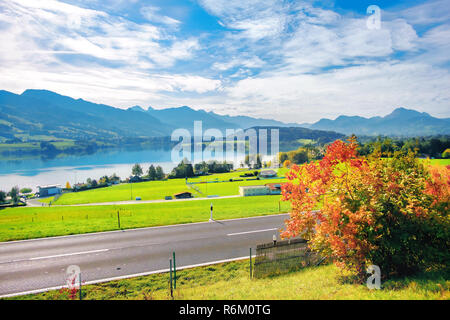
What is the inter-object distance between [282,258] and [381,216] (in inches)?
219

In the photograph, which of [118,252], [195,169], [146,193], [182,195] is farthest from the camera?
[195,169]

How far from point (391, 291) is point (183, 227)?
14653mm

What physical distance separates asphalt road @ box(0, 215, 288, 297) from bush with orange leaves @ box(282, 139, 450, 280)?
23.0 ft

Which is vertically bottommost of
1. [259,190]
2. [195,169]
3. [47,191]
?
[47,191]

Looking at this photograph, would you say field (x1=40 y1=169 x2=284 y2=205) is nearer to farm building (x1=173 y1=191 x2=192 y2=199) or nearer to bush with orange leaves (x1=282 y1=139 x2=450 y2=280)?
farm building (x1=173 y1=191 x2=192 y2=199)

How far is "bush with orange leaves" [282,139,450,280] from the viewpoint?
26.4 feet

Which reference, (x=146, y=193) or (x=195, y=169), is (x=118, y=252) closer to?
(x=146, y=193)

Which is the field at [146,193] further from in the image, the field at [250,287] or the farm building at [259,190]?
the field at [250,287]

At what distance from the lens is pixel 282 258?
12.4 metres

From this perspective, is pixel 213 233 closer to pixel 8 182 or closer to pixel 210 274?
pixel 210 274

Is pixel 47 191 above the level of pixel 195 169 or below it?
below

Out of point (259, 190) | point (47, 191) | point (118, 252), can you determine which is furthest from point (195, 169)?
point (118, 252)

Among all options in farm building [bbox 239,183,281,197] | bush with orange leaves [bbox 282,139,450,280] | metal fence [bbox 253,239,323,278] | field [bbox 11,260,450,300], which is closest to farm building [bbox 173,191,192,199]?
farm building [bbox 239,183,281,197]
